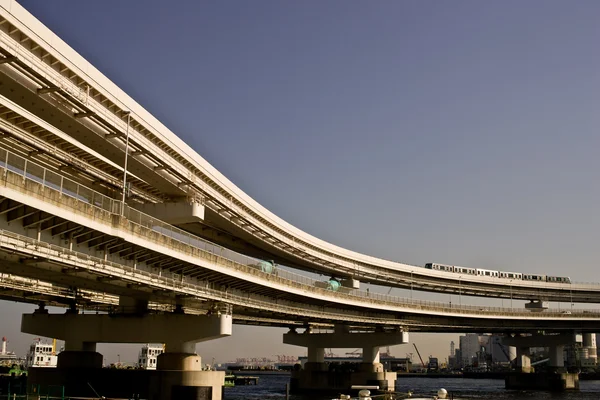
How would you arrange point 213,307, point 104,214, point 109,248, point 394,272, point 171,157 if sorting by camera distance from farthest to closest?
point 394,272 → point 213,307 → point 171,157 → point 109,248 → point 104,214

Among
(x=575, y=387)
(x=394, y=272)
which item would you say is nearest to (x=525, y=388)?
(x=575, y=387)

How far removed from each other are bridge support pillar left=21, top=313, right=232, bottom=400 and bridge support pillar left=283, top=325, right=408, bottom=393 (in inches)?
2091

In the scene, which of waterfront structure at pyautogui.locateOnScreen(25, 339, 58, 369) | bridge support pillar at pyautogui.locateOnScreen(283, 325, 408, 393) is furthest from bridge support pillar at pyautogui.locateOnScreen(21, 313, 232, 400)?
waterfront structure at pyautogui.locateOnScreen(25, 339, 58, 369)

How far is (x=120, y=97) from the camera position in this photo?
4744cm

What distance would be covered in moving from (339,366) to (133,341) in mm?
62532

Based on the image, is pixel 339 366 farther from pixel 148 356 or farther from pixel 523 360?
pixel 148 356

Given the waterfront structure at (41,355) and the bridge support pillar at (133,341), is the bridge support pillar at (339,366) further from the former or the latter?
the waterfront structure at (41,355)

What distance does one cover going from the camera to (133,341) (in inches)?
2552

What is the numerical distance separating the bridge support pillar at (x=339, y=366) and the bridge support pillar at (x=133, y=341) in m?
53.1

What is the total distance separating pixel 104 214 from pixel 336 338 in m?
79.5

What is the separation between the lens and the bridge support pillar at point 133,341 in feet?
202

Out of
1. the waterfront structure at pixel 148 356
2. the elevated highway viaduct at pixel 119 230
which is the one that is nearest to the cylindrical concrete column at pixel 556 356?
the elevated highway viaduct at pixel 119 230

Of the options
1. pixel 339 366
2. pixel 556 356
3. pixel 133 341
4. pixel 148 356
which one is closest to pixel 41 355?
pixel 148 356

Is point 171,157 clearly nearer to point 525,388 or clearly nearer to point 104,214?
point 104,214
